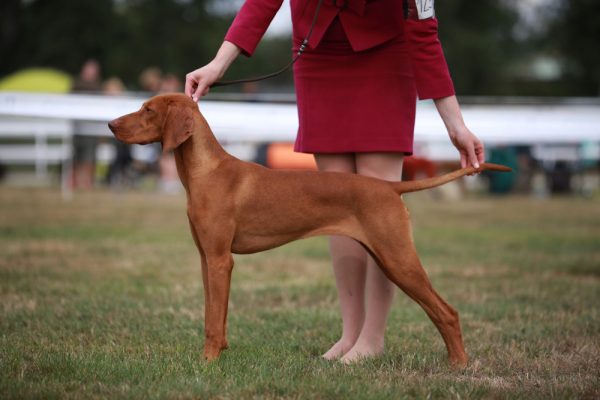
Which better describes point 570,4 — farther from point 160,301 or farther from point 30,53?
point 160,301

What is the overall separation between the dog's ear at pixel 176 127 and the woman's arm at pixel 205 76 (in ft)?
0.65

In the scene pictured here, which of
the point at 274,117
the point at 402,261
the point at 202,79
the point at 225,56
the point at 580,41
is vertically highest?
the point at 580,41

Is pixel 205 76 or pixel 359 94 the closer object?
pixel 205 76

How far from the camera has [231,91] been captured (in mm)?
19062

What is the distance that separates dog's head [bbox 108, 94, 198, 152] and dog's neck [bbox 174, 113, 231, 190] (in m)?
0.09

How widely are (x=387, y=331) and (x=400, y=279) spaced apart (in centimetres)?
122

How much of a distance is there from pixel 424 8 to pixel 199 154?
4.08 feet

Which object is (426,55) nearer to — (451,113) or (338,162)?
(451,113)

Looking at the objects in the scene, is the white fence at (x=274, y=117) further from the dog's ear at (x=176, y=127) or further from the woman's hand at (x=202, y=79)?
the dog's ear at (x=176, y=127)

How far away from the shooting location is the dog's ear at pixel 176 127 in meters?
3.64

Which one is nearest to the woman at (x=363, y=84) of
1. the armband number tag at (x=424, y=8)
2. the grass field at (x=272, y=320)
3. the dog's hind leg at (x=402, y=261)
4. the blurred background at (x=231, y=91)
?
the armband number tag at (x=424, y=8)

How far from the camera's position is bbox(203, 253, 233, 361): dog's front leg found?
3691 mm

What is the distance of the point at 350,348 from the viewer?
14.1 feet

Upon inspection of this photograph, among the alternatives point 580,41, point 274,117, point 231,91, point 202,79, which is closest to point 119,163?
point 231,91
